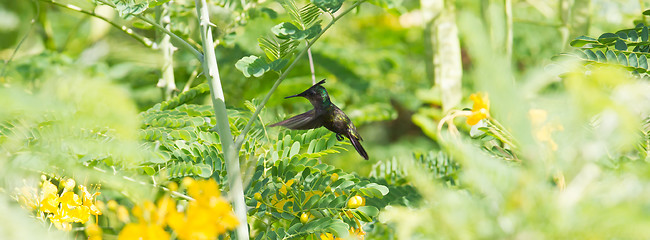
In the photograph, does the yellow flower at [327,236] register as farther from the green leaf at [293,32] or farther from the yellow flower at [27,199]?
the yellow flower at [27,199]

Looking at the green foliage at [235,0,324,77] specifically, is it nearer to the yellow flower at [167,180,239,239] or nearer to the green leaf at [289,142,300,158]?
the green leaf at [289,142,300,158]

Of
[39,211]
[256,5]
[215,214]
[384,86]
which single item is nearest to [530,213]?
[215,214]

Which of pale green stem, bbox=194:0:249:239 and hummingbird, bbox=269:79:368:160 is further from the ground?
pale green stem, bbox=194:0:249:239

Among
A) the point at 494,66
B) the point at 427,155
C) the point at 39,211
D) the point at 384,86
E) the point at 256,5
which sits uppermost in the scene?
the point at 494,66

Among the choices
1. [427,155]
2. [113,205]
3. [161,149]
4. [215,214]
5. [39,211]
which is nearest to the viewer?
[215,214]

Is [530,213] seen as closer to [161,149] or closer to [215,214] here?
[215,214]

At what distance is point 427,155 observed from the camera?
1209 millimetres

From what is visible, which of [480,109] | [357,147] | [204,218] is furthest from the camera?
[357,147]

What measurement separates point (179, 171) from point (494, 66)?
554 mm

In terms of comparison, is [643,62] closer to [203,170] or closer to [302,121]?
[302,121]

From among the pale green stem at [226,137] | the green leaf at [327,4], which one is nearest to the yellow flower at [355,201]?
the pale green stem at [226,137]

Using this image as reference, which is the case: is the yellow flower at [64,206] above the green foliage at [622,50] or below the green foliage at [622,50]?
below

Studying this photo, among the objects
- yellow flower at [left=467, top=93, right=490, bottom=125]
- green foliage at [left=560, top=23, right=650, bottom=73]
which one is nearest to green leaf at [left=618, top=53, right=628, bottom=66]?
green foliage at [left=560, top=23, right=650, bottom=73]

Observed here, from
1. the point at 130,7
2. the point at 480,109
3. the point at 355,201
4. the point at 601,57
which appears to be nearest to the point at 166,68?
the point at 130,7
